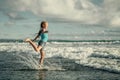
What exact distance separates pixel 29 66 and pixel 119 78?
16.5 feet

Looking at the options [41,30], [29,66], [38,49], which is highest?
[41,30]

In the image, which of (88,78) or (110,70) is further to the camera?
(110,70)

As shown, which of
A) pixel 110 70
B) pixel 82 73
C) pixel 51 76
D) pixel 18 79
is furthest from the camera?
Answer: pixel 110 70

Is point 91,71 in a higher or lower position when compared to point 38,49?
lower

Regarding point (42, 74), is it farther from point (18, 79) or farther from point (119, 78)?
point (119, 78)

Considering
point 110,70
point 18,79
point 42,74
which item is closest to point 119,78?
point 110,70

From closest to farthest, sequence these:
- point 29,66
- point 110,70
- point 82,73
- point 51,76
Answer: point 51,76
point 82,73
point 110,70
point 29,66

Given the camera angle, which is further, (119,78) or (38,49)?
(38,49)

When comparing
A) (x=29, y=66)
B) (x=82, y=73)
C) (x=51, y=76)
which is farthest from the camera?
(x=29, y=66)

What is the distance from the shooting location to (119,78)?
12258 mm

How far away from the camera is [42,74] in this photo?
12.9 metres

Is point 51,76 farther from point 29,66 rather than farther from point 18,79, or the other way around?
point 29,66

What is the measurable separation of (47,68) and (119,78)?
12.6ft

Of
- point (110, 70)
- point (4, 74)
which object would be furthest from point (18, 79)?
point (110, 70)
